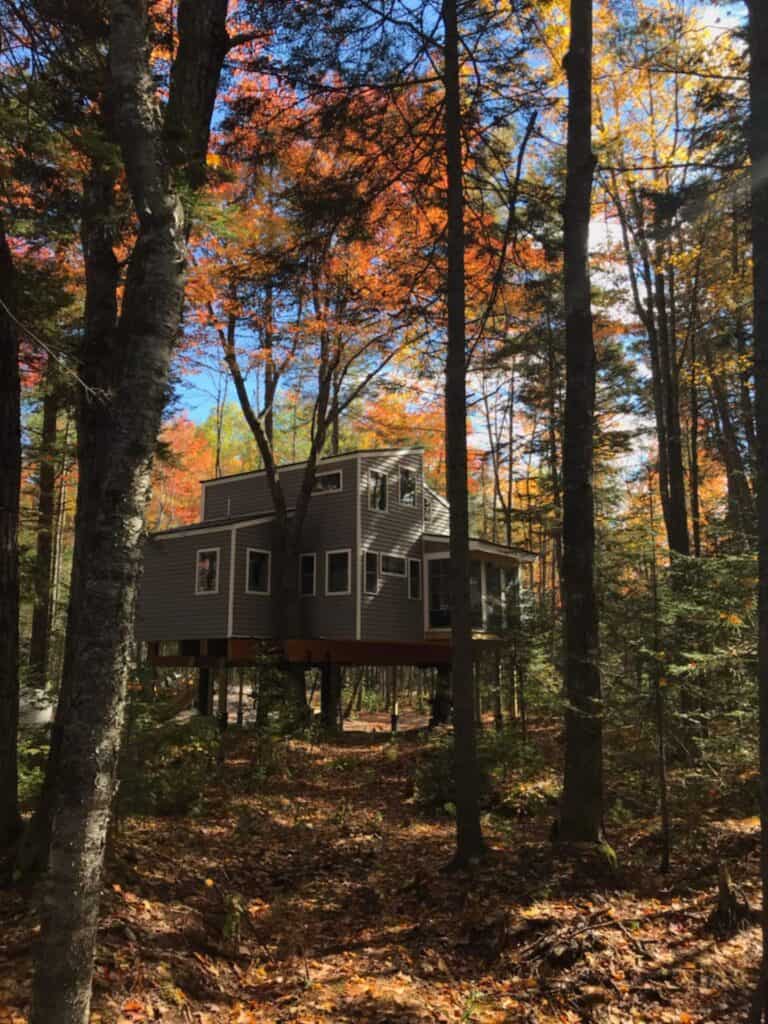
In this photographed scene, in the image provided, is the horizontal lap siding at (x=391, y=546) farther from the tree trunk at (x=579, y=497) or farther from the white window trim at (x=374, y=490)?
the tree trunk at (x=579, y=497)

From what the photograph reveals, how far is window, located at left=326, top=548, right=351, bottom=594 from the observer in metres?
18.6

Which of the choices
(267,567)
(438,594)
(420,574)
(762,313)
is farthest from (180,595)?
(762,313)

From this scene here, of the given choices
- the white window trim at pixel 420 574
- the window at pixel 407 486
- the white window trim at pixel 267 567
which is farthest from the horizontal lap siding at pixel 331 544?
the white window trim at pixel 420 574

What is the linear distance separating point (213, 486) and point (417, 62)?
54.6ft

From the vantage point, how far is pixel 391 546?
19.6 metres

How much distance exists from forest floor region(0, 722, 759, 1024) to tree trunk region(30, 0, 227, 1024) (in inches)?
47.2

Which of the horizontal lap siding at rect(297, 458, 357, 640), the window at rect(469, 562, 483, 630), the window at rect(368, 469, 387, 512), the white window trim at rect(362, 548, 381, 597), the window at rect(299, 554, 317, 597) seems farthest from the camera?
the window at rect(469, 562, 483, 630)

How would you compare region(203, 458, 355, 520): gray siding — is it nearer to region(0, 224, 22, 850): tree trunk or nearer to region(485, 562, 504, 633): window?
region(485, 562, 504, 633): window

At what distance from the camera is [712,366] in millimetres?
17188

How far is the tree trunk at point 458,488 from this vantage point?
6828 millimetres

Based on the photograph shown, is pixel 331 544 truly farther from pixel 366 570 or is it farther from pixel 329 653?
pixel 329 653

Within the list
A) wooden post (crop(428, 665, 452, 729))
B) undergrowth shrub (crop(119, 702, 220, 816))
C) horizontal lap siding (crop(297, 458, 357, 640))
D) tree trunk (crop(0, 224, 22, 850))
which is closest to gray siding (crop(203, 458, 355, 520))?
horizontal lap siding (crop(297, 458, 357, 640))

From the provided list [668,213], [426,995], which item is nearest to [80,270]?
[668,213]

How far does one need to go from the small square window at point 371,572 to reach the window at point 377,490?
4.79ft
